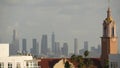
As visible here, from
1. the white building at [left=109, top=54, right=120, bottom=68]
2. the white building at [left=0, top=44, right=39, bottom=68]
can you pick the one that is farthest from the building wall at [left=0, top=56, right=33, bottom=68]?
the white building at [left=109, top=54, right=120, bottom=68]

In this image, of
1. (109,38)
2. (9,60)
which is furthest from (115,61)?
(109,38)

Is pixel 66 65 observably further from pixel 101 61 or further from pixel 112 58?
pixel 112 58

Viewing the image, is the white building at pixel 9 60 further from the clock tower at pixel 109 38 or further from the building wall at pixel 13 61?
A: the clock tower at pixel 109 38

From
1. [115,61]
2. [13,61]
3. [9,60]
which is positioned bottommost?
[13,61]

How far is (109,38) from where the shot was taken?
155250mm

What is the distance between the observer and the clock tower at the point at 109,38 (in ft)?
507

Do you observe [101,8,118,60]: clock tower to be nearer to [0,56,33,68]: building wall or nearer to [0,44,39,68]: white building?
[0,44,39,68]: white building

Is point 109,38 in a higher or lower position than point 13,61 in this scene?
higher

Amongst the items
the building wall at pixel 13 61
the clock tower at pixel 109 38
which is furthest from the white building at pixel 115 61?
the clock tower at pixel 109 38

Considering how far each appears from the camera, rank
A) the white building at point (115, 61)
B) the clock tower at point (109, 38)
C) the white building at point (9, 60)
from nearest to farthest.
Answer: the white building at point (115, 61) < the white building at point (9, 60) < the clock tower at point (109, 38)

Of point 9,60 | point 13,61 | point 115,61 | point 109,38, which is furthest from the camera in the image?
point 109,38

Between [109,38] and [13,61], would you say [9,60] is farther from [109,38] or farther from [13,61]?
[109,38]

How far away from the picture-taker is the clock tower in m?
155

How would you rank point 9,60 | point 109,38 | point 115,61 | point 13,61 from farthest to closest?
1. point 109,38
2. point 13,61
3. point 9,60
4. point 115,61
